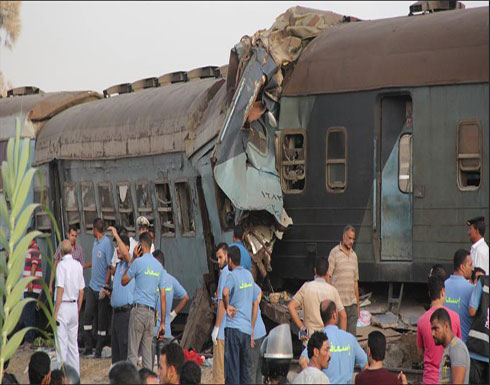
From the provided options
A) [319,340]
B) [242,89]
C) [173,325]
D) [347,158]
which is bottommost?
[173,325]

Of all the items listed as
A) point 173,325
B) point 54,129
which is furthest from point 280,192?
point 54,129

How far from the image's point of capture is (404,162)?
550 inches

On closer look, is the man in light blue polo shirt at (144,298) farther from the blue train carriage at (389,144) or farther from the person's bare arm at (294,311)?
the blue train carriage at (389,144)

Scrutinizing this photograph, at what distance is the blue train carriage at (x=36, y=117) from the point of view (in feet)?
69.9

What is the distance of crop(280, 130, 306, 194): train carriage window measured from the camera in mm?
14734

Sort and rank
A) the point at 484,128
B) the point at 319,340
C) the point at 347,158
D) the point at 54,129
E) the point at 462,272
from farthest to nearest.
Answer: the point at 54,129 < the point at 347,158 < the point at 484,128 < the point at 462,272 < the point at 319,340

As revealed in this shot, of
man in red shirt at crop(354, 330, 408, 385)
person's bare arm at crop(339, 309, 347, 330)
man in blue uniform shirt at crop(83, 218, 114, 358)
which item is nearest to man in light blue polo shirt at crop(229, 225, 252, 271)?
person's bare arm at crop(339, 309, 347, 330)

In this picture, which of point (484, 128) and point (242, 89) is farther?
point (242, 89)

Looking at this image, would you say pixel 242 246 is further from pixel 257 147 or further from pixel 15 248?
pixel 15 248

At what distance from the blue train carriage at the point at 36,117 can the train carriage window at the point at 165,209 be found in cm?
350

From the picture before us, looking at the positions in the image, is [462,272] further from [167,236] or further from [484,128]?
[167,236]

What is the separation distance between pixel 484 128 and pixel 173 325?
617cm

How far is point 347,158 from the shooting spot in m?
14.2

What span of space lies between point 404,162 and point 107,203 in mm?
7073
